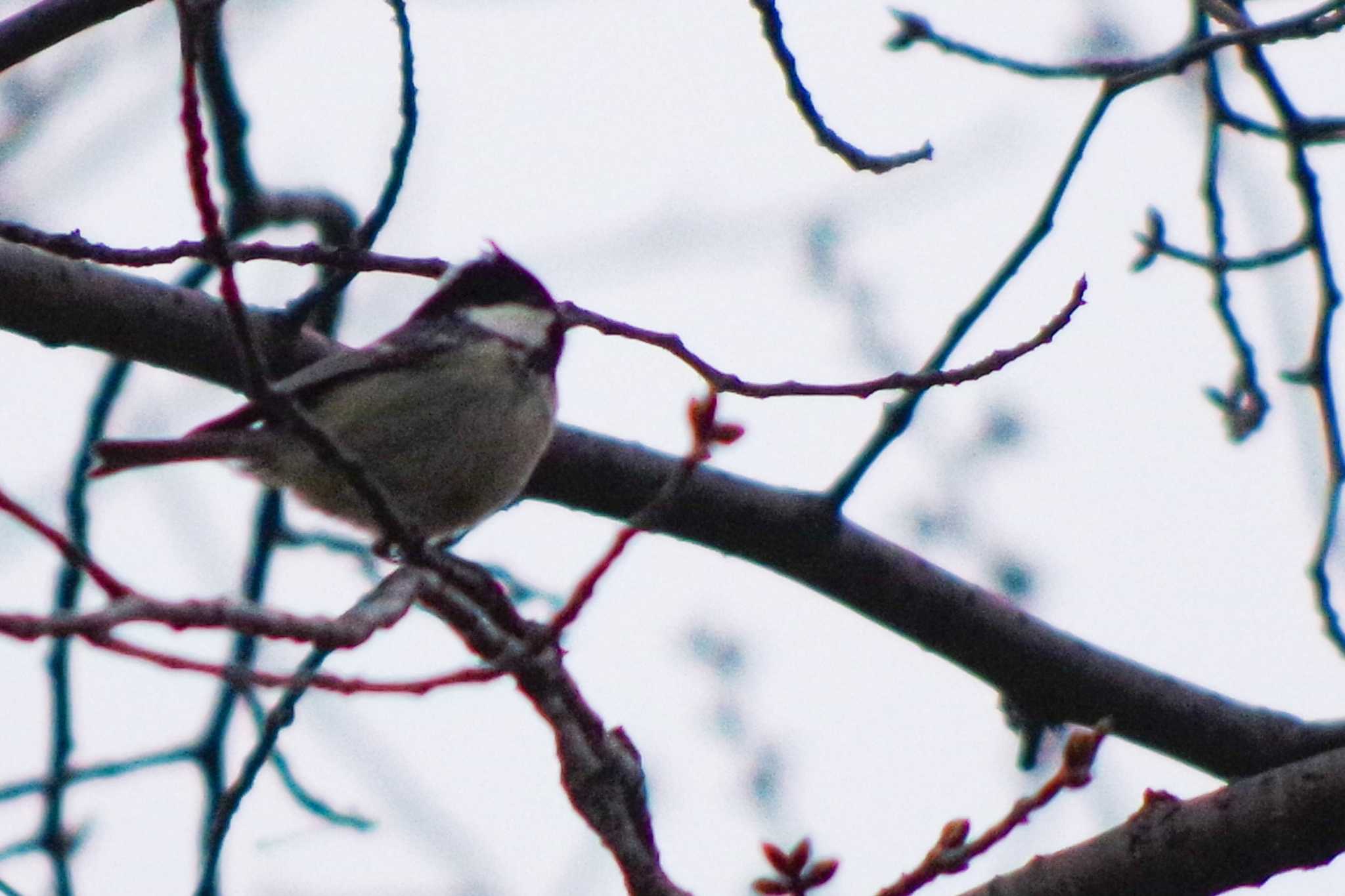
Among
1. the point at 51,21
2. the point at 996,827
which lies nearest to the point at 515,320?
the point at 51,21

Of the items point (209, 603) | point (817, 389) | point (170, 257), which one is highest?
point (170, 257)

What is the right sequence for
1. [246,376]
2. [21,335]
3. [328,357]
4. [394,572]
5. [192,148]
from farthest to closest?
[328,357]
[21,335]
[394,572]
[246,376]
[192,148]

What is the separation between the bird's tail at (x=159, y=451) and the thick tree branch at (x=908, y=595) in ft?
0.82

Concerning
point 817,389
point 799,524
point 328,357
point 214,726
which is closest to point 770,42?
point 817,389

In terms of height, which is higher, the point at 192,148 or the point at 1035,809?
the point at 192,148

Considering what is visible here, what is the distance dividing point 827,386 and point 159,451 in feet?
6.69

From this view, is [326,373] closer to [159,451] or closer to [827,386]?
[159,451]

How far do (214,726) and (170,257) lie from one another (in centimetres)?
203

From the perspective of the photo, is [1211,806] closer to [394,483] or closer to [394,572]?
[394,572]

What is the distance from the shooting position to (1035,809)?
→ 227 centimetres

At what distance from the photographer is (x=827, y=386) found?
2.56 m

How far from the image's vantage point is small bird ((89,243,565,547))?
4012 millimetres

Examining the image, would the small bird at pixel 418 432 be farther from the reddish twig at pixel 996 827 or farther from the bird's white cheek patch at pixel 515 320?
the reddish twig at pixel 996 827

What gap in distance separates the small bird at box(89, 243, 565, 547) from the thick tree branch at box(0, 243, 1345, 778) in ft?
0.76
